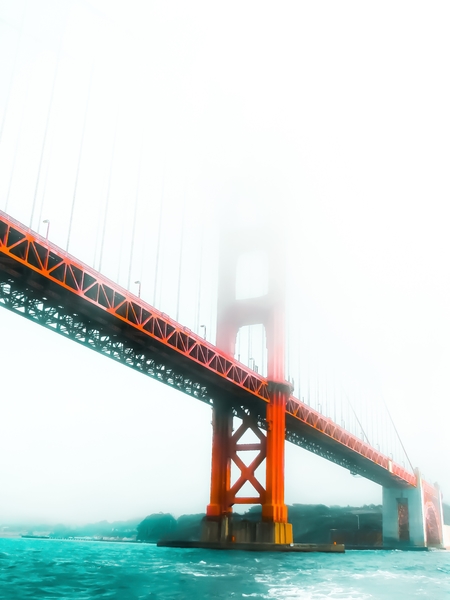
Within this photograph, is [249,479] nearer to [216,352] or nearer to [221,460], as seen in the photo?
[221,460]

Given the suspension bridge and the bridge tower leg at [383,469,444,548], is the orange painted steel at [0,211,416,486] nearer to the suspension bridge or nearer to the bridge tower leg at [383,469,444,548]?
the suspension bridge

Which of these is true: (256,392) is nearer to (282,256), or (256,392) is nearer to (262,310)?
(262,310)

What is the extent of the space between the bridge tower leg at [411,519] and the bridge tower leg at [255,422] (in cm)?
4243

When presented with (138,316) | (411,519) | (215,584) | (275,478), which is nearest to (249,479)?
(275,478)

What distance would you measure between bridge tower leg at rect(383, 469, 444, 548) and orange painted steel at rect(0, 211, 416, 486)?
1273 inches

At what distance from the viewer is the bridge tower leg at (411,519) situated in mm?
77938

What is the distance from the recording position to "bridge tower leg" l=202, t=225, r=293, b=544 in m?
40.3

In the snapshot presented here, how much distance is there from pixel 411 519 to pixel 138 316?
6014 centimetres

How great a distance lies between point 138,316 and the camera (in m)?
31.0

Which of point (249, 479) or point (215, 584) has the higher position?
point (249, 479)

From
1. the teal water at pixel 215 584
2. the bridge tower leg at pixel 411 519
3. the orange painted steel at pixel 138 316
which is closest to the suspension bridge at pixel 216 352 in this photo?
the orange painted steel at pixel 138 316

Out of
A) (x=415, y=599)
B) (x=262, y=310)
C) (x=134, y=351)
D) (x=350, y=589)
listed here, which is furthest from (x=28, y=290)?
(x=262, y=310)

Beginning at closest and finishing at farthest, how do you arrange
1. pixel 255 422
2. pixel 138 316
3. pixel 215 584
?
1. pixel 215 584
2. pixel 138 316
3. pixel 255 422

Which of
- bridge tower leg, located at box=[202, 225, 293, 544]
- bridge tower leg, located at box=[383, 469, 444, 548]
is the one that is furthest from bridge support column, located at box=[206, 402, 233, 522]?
bridge tower leg, located at box=[383, 469, 444, 548]
